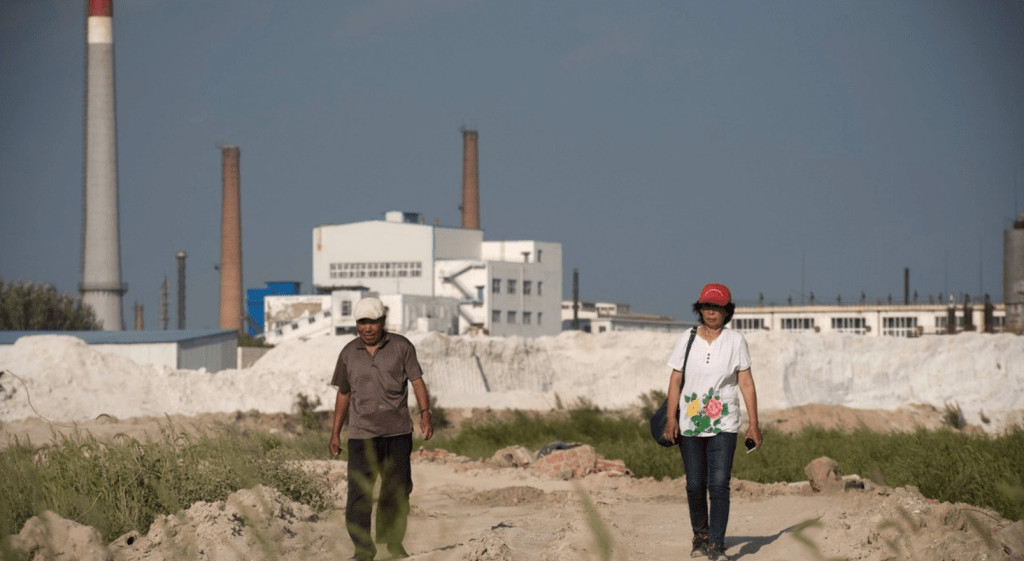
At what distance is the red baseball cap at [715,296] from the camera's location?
8352mm

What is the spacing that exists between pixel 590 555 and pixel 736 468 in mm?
8654

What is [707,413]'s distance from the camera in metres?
8.20

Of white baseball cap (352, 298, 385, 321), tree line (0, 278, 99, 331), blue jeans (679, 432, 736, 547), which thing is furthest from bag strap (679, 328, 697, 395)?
tree line (0, 278, 99, 331)

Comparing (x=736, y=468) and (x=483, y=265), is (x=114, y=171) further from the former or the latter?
(x=736, y=468)

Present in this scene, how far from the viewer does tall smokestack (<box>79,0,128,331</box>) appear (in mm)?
64750

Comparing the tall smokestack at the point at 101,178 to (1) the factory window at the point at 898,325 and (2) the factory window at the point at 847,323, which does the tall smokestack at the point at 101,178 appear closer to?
(2) the factory window at the point at 847,323

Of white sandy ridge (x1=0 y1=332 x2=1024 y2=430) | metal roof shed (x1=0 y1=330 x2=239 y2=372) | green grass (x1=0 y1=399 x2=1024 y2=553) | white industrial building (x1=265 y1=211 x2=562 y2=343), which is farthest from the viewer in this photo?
white industrial building (x1=265 y1=211 x2=562 y2=343)

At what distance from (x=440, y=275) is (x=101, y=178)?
85.1 ft

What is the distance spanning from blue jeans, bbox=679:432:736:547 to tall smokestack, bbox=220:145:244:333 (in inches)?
2976

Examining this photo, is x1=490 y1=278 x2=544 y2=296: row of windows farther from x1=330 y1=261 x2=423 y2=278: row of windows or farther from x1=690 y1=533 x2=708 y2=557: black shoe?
x1=690 y1=533 x2=708 y2=557: black shoe

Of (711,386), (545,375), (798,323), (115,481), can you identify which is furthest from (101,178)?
(711,386)

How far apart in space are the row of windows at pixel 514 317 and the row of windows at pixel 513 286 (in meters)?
1.29

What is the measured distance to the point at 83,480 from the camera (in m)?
9.39

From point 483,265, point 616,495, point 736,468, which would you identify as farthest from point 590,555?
point 483,265
